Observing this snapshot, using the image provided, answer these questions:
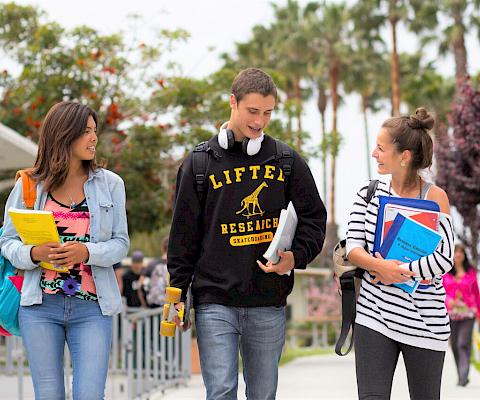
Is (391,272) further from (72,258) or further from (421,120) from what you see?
(72,258)

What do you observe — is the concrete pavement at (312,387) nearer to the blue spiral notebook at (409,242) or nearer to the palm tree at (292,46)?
the blue spiral notebook at (409,242)

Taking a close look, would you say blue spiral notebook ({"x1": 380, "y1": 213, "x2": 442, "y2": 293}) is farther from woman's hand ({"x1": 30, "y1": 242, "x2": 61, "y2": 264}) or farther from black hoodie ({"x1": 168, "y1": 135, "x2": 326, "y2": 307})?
woman's hand ({"x1": 30, "y1": 242, "x2": 61, "y2": 264})

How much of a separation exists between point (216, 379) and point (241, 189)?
0.85 meters

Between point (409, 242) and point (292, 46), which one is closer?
point (409, 242)

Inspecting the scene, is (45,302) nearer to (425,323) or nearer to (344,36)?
(425,323)

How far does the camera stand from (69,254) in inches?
209

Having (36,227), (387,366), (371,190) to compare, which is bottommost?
Result: (387,366)

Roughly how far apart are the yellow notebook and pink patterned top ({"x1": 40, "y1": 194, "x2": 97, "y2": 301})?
0.05 metres

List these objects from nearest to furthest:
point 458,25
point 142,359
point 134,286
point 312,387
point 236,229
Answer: point 236,229 < point 142,359 < point 312,387 < point 134,286 < point 458,25

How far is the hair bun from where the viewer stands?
552 cm

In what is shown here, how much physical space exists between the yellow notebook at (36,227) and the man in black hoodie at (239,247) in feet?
1.74

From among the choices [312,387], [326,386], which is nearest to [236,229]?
[312,387]

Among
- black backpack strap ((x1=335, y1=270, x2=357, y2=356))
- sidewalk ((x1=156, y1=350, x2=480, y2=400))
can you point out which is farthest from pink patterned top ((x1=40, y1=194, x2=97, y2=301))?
sidewalk ((x1=156, y1=350, x2=480, y2=400))

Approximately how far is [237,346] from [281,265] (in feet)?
1.38
